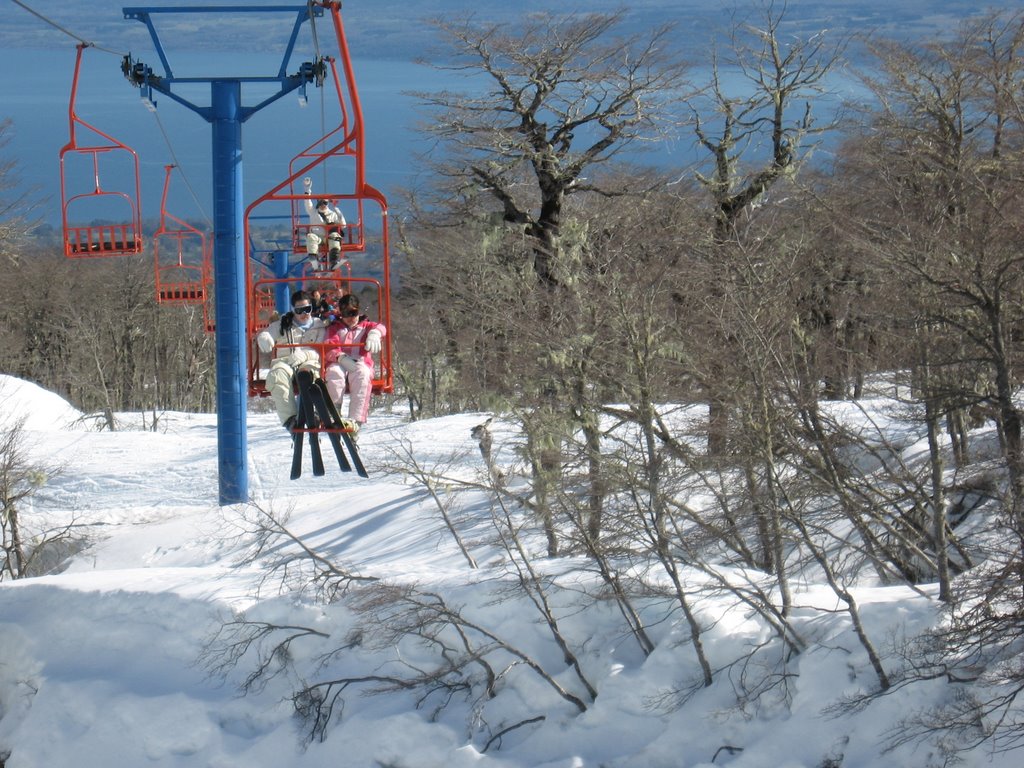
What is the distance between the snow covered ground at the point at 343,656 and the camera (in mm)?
23062

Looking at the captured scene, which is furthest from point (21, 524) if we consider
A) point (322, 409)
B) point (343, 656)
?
point (322, 409)

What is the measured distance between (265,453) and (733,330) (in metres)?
16.0

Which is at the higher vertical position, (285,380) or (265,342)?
(265,342)

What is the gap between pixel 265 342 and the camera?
48.3 feet

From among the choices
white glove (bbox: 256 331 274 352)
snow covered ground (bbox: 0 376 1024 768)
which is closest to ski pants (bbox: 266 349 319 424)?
white glove (bbox: 256 331 274 352)

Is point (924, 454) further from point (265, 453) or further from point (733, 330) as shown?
point (265, 453)

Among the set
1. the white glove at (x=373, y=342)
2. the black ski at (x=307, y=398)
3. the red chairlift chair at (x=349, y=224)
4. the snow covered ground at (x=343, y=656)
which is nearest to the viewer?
the red chairlift chair at (x=349, y=224)

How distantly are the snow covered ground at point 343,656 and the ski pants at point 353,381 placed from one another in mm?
10831

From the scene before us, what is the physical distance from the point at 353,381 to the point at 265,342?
3.52ft

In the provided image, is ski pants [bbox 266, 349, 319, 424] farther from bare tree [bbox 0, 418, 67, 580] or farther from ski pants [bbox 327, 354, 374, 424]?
bare tree [bbox 0, 418, 67, 580]

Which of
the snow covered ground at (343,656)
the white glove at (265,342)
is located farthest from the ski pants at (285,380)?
the snow covered ground at (343,656)

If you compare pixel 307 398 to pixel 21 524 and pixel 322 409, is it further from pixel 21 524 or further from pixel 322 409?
pixel 21 524

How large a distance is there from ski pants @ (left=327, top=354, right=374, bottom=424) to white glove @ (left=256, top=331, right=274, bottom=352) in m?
0.72

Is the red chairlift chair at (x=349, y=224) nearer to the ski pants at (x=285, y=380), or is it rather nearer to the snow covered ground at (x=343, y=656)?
the ski pants at (x=285, y=380)
